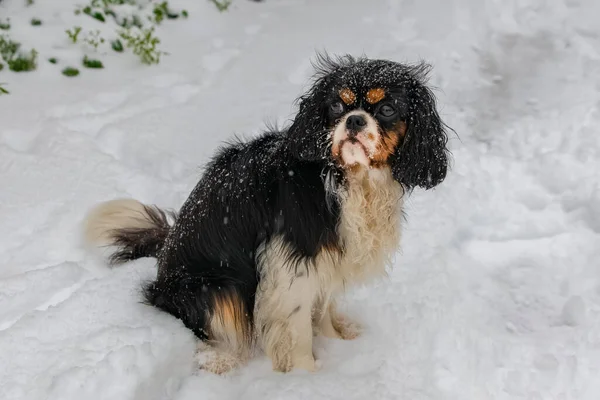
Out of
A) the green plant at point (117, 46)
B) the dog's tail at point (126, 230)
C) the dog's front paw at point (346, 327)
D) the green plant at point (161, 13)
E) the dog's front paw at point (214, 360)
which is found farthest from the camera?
the green plant at point (161, 13)

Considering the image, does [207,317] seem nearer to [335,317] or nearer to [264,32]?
[335,317]

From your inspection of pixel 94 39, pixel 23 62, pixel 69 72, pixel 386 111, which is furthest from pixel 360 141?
pixel 94 39

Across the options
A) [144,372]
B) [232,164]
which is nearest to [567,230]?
[232,164]

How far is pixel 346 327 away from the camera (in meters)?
3.22

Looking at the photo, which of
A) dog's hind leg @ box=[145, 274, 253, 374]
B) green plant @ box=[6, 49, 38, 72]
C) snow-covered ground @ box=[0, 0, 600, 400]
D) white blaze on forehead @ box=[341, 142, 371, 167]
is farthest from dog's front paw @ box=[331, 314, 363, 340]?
green plant @ box=[6, 49, 38, 72]

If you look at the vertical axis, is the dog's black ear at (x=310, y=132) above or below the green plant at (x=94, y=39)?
above

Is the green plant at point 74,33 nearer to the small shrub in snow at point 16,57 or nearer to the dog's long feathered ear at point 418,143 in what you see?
the small shrub in snow at point 16,57

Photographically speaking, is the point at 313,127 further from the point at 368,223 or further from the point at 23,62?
the point at 23,62

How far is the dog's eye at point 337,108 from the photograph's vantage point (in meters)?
2.47

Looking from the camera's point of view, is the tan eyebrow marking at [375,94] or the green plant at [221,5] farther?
the green plant at [221,5]

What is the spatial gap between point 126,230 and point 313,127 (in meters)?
1.44

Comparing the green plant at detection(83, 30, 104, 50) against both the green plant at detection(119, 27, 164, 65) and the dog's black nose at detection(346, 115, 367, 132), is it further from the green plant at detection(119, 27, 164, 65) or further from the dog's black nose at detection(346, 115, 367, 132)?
the dog's black nose at detection(346, 115, 367, 132)

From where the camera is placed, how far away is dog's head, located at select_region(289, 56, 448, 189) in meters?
2.38

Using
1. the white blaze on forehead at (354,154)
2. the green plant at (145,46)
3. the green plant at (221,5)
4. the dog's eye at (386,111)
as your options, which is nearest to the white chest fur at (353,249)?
the white blaze on forehead at (354,154)
